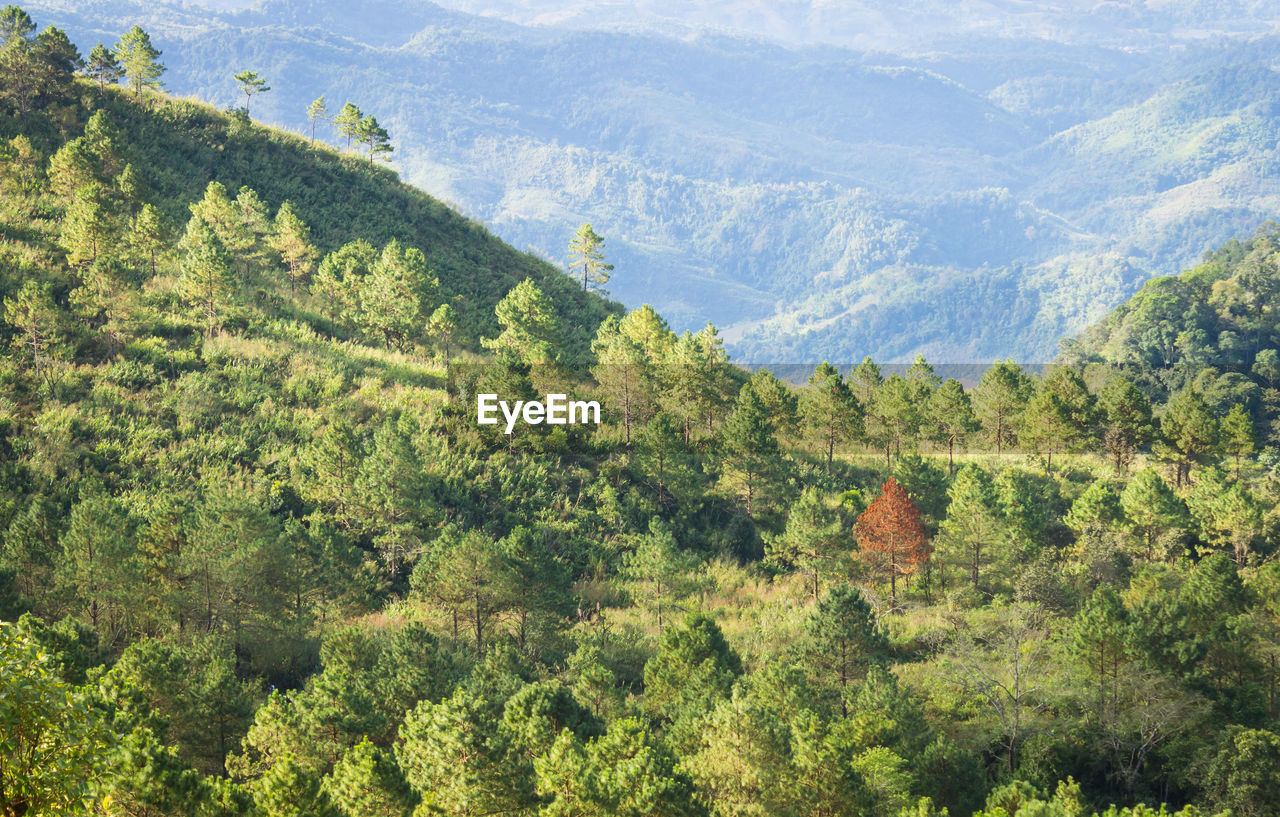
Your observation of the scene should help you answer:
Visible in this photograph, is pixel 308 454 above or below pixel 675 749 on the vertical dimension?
above

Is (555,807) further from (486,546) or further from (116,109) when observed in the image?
(116,109)

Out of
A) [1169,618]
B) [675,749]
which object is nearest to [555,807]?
[675,749]

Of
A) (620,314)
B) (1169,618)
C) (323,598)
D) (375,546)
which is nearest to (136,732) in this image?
(323,598)

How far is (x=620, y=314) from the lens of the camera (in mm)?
109188

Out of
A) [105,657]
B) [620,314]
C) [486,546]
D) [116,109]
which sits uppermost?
[116,109]

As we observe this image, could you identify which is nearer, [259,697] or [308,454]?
[259,697]

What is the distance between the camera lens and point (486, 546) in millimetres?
41844

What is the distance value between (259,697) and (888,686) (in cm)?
2081

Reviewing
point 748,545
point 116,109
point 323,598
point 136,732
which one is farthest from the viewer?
point 116,109

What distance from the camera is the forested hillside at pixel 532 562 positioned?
2755cm

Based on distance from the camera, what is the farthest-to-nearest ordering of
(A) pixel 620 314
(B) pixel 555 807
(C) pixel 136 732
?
1. (A) pixel 620 314
2. (B) pixel 555 807
3. (C) pixel 136 732

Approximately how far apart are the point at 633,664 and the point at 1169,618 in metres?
22.1

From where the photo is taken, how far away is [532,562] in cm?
4234

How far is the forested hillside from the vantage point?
90.4ft
